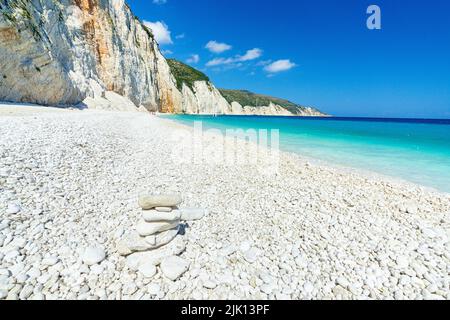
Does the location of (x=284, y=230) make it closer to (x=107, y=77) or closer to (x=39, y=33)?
(x=39, y=33)

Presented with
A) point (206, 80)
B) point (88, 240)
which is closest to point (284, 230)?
point (88, 240)

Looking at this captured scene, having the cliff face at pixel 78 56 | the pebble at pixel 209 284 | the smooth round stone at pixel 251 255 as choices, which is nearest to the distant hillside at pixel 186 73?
the cliff face at pixel 78 56

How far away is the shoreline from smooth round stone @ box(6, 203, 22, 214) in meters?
0.02

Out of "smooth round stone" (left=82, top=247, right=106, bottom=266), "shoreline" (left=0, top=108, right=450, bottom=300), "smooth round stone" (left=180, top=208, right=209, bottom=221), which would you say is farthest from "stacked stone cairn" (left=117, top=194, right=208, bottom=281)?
"smooth round stone" (left=180, top=208, right=209, bottom=221)

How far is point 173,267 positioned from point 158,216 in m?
0.78

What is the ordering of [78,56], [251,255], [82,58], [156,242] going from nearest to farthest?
[156,242] < [251,255] < [78,56] < [82,58]

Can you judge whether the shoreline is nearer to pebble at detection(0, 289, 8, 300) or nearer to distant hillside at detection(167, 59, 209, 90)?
pebble at detection(0, 289, 8, 300)

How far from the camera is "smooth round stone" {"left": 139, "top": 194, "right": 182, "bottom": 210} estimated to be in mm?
3309

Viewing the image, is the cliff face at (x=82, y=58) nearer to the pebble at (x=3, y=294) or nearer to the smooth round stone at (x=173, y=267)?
the pebble at (x=3, y=294)

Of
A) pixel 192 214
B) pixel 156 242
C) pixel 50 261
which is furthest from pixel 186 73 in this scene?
pixel 50 261

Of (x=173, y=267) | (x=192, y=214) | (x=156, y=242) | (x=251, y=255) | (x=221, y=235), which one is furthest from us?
(x=192, y=214)

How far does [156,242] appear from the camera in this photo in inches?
133

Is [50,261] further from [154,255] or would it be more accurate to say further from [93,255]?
[154,255]
